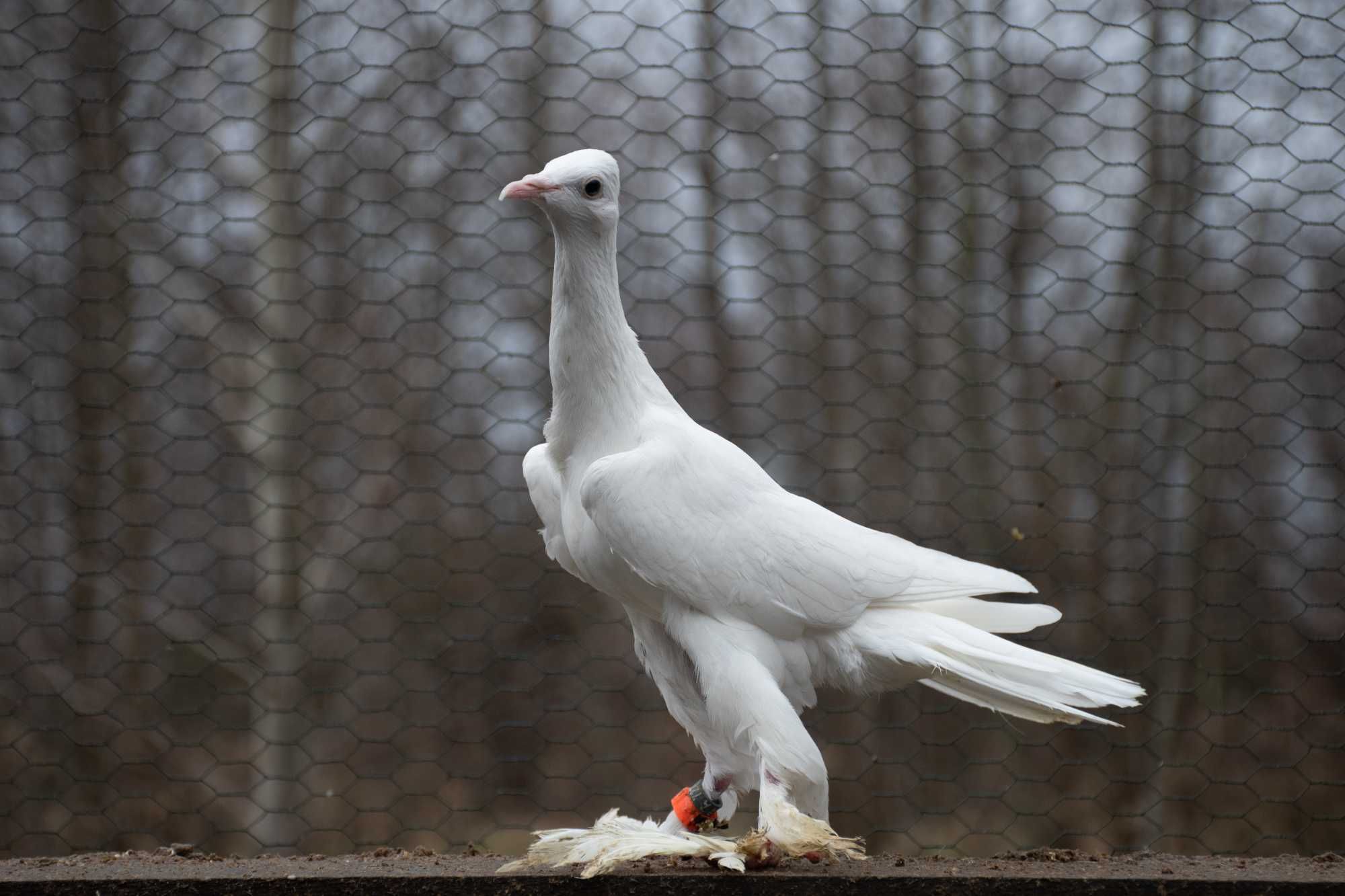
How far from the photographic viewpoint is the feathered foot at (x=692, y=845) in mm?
624

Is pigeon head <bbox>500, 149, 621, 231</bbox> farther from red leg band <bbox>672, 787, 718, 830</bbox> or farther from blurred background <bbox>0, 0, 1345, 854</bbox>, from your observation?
blurred background <bbox>0, 0, 1345, 854</bbox>

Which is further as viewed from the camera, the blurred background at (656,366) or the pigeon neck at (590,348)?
the blurred background at (656,366)

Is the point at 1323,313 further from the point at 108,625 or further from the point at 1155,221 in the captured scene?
the point at 108,625

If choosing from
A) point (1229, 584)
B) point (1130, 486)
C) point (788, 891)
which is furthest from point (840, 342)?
point (788, 891)

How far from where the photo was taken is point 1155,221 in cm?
135

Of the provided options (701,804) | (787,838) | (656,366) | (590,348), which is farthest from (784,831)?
(656,366)

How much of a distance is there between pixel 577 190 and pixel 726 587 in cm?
27

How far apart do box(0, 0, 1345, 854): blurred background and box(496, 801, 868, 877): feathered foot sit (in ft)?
2.46

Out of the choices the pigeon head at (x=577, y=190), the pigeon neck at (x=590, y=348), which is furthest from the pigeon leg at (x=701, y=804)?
the pigeon head at (x=577, y=190)

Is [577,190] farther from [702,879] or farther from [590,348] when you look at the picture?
[702,879]

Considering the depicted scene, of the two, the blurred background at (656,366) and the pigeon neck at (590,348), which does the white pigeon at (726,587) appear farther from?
the blurred background at (656,366)

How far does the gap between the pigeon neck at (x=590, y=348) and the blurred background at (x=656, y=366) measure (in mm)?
639

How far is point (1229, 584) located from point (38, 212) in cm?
162

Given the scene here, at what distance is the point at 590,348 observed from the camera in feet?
2.33
